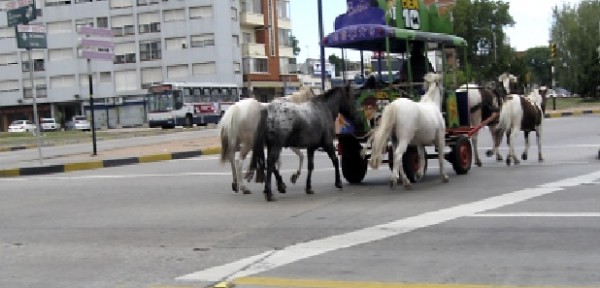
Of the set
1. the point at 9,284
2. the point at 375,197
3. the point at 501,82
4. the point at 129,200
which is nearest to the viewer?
the point at 9,284

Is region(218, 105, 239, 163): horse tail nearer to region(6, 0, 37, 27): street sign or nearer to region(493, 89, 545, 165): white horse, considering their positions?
region(493, 89, 545, 165): white horse

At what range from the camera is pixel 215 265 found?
7594mm

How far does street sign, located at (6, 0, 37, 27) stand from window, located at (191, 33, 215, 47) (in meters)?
51.7

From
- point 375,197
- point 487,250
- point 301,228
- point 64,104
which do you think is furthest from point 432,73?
point 64,104

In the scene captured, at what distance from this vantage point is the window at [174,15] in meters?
75.6

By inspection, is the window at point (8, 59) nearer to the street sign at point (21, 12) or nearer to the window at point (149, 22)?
the window at point (149, 22)

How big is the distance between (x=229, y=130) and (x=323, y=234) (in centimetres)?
478

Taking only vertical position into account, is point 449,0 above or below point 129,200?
above

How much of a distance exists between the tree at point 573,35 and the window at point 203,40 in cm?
3150

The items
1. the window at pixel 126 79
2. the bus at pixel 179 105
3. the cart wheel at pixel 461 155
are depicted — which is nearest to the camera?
the cart wheel at pixel 461 155

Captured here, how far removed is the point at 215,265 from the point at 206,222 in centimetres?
283

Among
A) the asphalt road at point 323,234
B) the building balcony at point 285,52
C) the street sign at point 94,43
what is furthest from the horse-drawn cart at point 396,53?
the building balcony at point 285,52

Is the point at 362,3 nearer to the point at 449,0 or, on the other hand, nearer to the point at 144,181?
the point at 144,181

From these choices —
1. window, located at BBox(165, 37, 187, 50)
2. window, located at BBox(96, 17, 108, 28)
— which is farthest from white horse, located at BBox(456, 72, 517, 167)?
window, located at BBox(96, 17, 108, 28)
